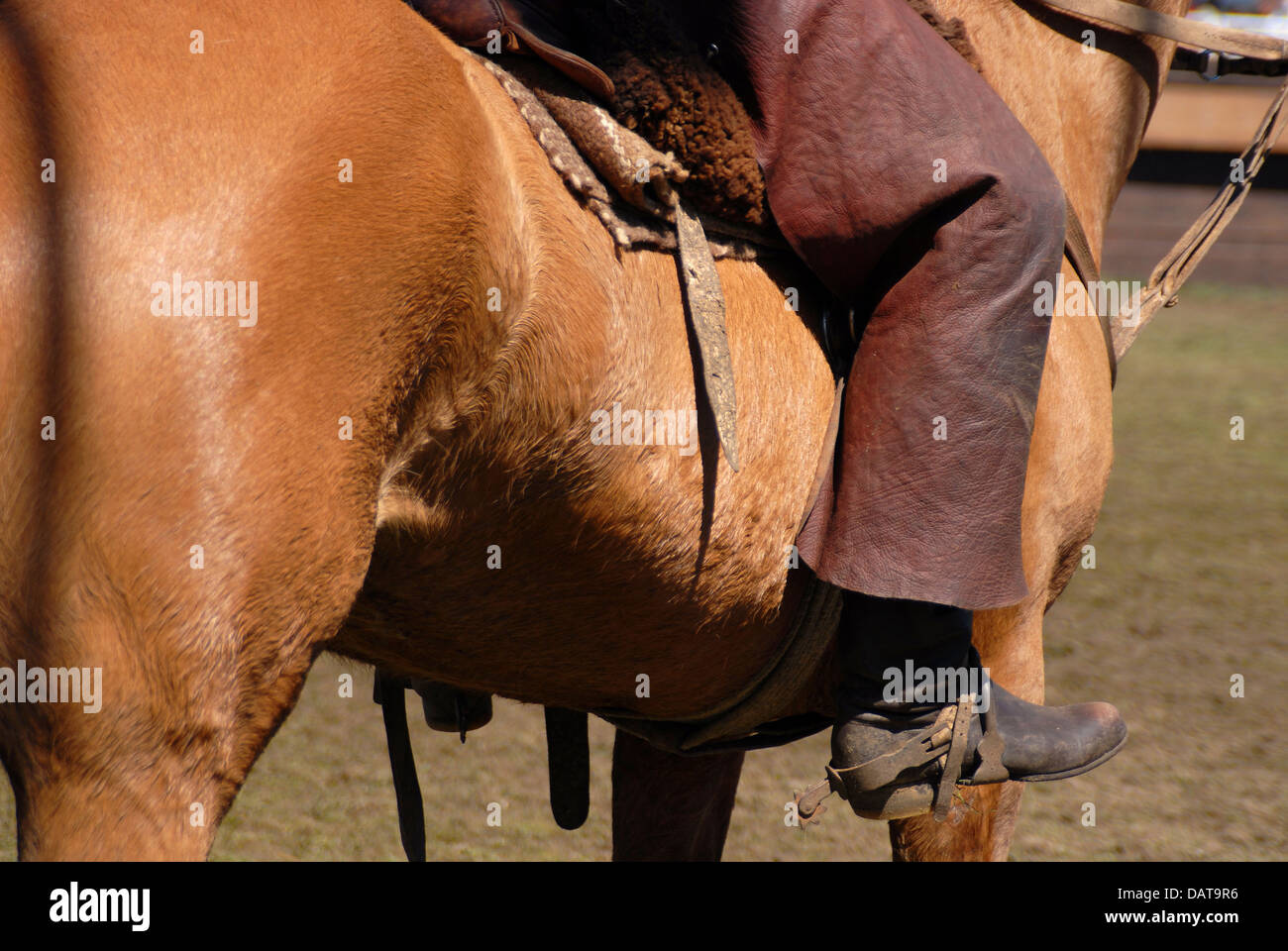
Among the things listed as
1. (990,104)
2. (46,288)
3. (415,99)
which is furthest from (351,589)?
(990,104)

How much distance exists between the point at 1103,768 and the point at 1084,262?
269cm

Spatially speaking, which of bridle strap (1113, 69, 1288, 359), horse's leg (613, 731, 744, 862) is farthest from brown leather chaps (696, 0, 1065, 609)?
horse's leg (613, 731, 744, 862)

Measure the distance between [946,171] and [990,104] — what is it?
23cm

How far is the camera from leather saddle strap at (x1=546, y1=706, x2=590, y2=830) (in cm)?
271

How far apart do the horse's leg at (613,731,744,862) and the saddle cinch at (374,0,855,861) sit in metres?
0.48

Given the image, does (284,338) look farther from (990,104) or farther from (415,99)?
(990,104)

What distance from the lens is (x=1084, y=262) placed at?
A: 2.56m

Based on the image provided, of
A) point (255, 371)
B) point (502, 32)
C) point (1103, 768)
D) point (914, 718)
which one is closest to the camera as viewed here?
point (255, 371)

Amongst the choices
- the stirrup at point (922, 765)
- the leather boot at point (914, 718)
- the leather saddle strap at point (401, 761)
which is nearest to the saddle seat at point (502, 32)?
the leather boot at point (914, 718)

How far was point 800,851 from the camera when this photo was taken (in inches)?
151

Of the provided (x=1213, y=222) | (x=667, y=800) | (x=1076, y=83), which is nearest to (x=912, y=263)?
(x=1076, y=83)

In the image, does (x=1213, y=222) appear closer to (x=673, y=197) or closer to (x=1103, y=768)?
(x=673, y=197)

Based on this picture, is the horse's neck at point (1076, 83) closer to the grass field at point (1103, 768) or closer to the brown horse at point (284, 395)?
the brown horse at point (284, 395)

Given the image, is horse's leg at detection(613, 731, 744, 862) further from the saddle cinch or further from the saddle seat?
the saddle seat
